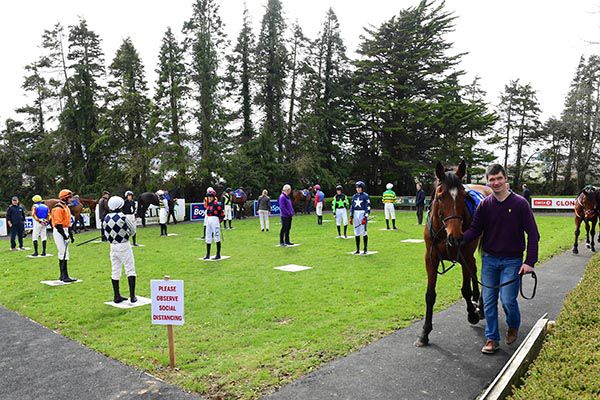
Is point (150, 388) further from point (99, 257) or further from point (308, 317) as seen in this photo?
point (99, 257)

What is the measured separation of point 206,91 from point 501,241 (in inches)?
1157

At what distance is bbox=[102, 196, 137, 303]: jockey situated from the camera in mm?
7266

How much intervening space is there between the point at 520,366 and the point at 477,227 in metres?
1.66

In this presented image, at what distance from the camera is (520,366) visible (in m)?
3.52

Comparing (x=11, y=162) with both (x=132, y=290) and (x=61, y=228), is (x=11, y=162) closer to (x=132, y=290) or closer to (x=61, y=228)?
(x=61, y=228)

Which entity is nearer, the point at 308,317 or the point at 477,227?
the point at 477,227

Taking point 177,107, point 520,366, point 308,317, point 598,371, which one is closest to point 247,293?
point 308,317

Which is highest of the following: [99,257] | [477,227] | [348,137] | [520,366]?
[348,137]

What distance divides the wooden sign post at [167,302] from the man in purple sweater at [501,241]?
3247 mm

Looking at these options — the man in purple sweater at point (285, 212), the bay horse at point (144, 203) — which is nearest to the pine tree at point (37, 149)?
the bay horse at point (144, 203)

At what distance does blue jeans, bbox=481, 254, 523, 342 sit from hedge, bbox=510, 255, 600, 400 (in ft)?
1.59

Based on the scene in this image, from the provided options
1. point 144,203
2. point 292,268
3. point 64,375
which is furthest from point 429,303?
point 144,203

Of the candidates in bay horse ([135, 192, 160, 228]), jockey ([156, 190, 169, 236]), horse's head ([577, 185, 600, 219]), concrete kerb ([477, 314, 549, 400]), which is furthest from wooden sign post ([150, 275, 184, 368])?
bay horse ([135, 192, 160, 228])

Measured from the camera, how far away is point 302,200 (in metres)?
29.3
